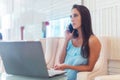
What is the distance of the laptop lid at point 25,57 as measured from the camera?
44.4 inches

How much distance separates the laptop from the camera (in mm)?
1129

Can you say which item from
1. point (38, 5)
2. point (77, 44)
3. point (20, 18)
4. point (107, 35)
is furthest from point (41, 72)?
point (20, 18)

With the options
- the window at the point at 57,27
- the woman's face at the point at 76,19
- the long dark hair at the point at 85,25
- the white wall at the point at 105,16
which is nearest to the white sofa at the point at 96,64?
the white wall at the point at 105,16

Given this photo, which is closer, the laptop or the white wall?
the laptop

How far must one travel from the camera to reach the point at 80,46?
6.87 feet

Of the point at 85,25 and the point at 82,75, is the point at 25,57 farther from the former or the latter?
the point at 85,25

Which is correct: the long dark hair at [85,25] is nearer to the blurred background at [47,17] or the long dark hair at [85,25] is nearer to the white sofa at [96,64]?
the white sofa at [96,64]

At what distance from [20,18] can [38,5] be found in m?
0.83

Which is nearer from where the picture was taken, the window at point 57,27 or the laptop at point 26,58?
the laptop at point 26,58

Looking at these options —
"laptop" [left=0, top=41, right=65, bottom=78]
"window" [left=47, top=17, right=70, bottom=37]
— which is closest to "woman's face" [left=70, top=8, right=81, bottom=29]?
"laptop" [left=0, top=41, right=65, bottom=78]

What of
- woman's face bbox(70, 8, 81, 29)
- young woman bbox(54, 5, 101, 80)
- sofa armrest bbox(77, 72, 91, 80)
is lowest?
Result: sofa armrest bbox(77, 72, 91, 80)

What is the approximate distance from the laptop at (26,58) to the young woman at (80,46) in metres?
0.60

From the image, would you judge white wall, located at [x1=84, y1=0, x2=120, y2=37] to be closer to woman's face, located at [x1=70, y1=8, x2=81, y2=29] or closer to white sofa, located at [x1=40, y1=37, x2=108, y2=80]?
white sofa, located at [x1=40, y1=37, x2=108, y2=80]

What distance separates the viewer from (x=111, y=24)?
2.43 m
